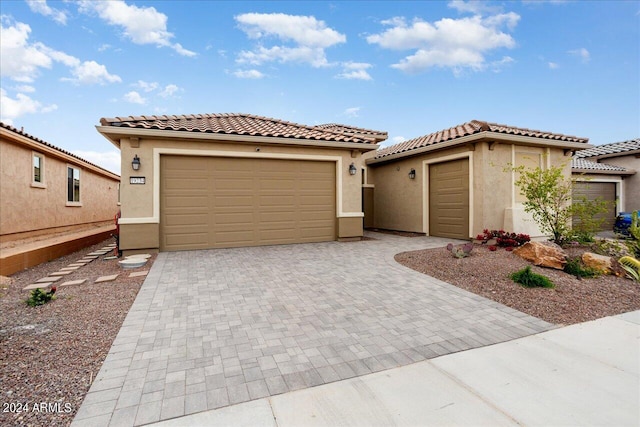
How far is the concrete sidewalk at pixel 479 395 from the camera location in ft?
6.40

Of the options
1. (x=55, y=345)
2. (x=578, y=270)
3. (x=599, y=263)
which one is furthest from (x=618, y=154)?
(x=55, y=345)

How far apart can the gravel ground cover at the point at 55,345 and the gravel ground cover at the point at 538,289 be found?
16.2 feet

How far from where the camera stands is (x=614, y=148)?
15953 millimetres

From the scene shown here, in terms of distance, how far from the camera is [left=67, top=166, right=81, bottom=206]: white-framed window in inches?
463

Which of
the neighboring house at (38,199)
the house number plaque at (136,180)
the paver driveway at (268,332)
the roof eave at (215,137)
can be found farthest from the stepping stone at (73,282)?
the roof eave at (215,137)

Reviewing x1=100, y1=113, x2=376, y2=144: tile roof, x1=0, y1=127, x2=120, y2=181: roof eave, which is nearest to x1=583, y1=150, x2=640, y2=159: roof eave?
x1=100, y1=113, x2=376, y2=144: tile roof

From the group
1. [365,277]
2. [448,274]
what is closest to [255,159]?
[365,277]

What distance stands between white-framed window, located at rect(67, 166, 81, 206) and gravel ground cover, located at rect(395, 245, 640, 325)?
1296 centimetres

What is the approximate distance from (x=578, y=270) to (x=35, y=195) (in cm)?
1434

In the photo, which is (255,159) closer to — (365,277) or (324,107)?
(365,277)

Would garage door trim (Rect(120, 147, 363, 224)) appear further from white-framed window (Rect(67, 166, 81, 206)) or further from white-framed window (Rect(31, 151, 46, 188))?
white-framed window (Rect(67, 166, 81, 206))

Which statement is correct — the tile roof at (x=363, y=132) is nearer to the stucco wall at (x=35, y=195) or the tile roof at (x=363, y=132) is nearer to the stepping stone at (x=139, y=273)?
the stucco wall at (x=35, y=195)

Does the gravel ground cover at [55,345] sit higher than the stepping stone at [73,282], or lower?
lower

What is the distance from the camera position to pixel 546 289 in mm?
4695
